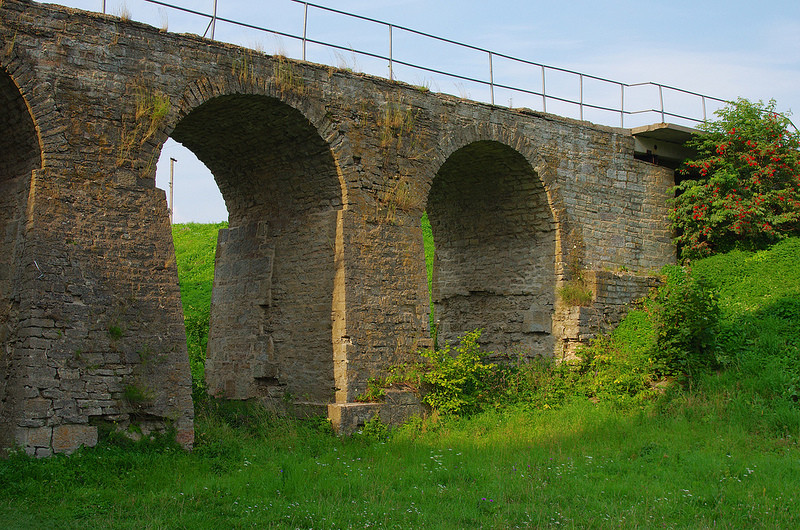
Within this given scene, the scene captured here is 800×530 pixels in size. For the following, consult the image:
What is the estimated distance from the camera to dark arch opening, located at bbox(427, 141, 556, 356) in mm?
13836

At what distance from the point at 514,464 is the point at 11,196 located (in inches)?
259

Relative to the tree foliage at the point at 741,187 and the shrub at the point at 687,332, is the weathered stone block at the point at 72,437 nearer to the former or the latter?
the shrub at the point at 687,332

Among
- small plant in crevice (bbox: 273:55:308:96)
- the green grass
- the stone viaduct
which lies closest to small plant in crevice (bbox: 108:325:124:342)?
the stone viaduct

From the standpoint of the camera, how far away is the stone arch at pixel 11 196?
356 inches

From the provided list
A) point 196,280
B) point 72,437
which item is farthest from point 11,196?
point 196,280

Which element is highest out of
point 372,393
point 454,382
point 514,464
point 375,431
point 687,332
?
point 687,332

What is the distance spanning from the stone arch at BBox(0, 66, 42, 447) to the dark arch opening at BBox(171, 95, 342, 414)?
2.24 m

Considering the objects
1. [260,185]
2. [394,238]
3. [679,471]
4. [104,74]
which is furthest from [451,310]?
[104,74]

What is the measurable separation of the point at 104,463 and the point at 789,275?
11.1m

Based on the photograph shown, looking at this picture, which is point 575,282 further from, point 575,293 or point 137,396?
point 137,396


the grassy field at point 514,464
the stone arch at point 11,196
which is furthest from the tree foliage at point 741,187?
the stone arch at point 11,196

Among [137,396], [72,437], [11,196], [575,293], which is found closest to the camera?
[72,437]

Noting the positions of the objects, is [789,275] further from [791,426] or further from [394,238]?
[394,238]

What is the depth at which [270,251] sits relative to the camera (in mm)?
12086
